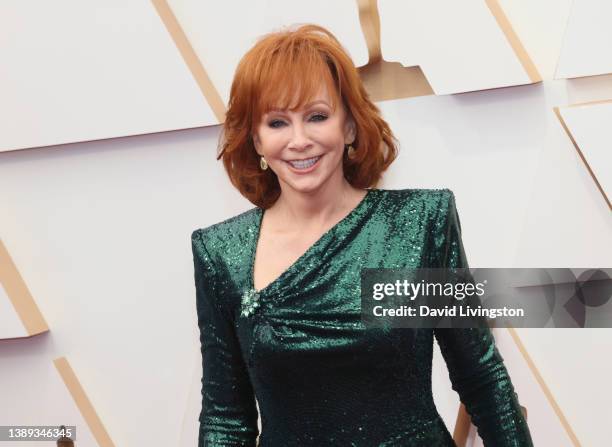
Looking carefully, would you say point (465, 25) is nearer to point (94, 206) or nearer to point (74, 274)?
point (94, 206)

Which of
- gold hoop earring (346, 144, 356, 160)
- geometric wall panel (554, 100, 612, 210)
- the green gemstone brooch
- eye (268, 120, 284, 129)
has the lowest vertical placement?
the green gemstone brooch

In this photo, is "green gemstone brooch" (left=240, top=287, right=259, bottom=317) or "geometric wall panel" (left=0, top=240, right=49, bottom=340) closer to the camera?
"green gemstone brooch" (left=240, top=287, right=259, bottom=317)

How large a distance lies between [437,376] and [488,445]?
600 mm

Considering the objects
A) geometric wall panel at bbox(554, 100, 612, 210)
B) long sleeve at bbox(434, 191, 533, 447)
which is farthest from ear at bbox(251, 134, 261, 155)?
geometric wall panel at bbox(554, 100, 612, 210)

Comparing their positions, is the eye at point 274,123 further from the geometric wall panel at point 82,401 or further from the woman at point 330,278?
the geometric wall panel at point 82,401

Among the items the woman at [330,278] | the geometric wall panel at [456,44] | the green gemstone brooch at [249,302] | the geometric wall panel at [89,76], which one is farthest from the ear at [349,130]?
the geometric wall panel at [89,76]

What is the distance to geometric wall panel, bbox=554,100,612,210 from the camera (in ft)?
5.32

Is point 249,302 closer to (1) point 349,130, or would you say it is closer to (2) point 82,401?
(1) point 349,130

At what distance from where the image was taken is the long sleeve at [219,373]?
1307 mm

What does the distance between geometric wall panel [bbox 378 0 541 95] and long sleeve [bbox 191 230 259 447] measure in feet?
2.23

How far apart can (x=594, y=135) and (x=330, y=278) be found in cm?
71

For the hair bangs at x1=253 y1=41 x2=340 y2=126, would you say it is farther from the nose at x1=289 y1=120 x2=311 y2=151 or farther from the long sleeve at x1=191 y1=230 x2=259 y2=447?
the long sleeve at x1=191 y1=230 x2=259 y2=447

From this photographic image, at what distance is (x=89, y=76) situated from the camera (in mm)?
1941

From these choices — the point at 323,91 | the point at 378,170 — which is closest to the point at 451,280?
the point at 378,170
